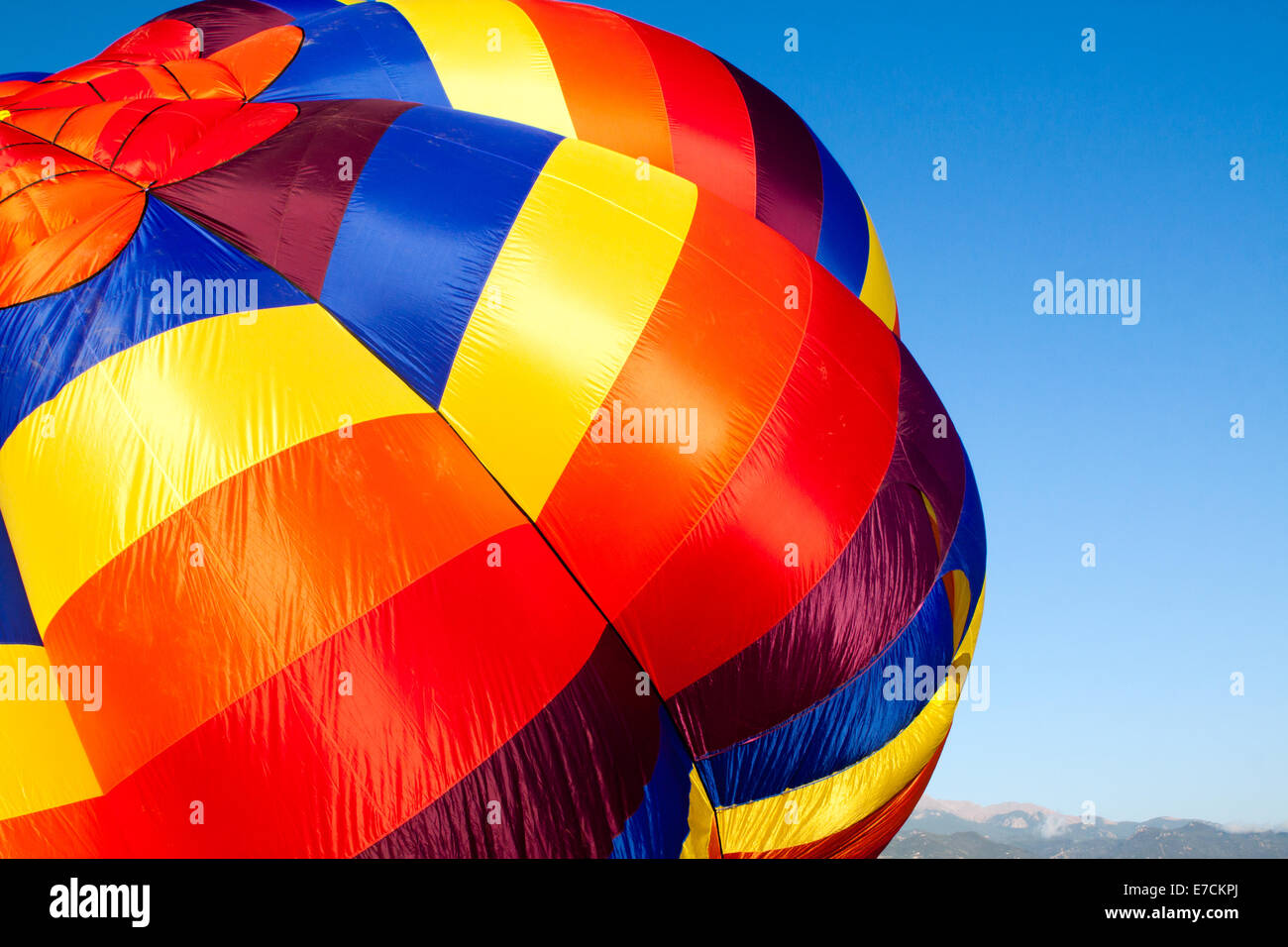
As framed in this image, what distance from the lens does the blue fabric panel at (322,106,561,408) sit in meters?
5.50

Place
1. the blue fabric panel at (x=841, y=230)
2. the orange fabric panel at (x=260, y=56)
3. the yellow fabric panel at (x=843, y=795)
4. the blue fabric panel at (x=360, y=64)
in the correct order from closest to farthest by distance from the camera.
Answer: the yellow fabric panel at (x=843, y=795)
the orange fabric panel at (x=260, y=56)
the blue fabric panel at (x=360, y=64)
the blue fabric panel at (x=841, y=230)

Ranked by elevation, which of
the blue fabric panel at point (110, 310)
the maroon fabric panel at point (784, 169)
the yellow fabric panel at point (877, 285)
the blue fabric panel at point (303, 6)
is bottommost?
the blue fabric panel at point (110, 310)

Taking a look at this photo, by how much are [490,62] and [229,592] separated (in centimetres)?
418

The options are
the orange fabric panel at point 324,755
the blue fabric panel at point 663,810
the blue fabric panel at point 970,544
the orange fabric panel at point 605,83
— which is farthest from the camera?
the orange fabric panel at point 605,83

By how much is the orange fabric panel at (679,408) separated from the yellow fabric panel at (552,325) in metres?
0.09

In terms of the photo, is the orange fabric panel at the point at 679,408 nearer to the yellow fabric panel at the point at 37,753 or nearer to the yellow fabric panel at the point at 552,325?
the yellow fabric panel at the point at 552,325

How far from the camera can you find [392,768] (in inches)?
185

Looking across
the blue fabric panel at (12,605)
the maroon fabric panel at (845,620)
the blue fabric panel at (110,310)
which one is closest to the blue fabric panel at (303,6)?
the blue fabric panel at (110,310)

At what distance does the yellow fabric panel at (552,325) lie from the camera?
5.45 metres

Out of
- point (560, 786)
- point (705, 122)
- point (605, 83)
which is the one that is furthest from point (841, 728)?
point (605, 83)

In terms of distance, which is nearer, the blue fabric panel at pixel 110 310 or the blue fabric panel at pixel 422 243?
the blue fabric panel at pixel 110 310

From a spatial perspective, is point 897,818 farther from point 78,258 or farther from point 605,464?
point 78,258

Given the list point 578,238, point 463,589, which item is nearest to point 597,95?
point 578,238
